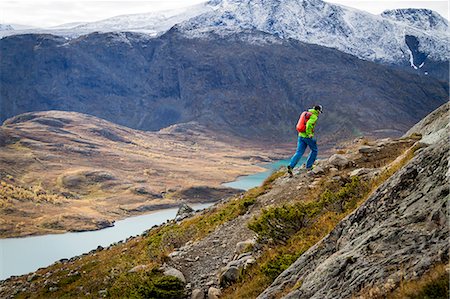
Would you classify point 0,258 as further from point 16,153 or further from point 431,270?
point 16,153

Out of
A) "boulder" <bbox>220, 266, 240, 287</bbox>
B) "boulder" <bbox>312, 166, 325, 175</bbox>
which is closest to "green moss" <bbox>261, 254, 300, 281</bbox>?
"boulder" <bbox>220, 266, 240, 287</bbox>

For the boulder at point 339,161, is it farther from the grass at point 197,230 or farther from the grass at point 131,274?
the grass at point 131,274

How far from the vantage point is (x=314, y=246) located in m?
10.9

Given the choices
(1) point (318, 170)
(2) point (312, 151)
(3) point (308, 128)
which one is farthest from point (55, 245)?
(3) point (308, 128)

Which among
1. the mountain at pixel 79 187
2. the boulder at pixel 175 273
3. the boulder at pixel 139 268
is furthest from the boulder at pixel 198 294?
the mountain at pixel 79 187

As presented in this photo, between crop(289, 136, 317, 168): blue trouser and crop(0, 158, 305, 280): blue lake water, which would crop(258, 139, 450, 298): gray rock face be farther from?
crop(0, 158, 305, 280): blue lake water

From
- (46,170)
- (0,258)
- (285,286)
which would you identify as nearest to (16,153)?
(46,170)

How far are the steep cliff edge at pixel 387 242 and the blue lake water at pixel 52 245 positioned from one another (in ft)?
243

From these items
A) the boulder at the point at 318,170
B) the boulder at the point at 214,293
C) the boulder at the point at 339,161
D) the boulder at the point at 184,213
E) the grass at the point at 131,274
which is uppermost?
the boulder at the point at 339,161

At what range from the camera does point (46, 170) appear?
16788cm

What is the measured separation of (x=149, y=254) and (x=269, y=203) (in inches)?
240

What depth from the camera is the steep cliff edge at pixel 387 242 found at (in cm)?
746

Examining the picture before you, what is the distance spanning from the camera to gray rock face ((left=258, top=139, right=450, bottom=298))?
747cm

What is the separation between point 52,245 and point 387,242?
321 ft
